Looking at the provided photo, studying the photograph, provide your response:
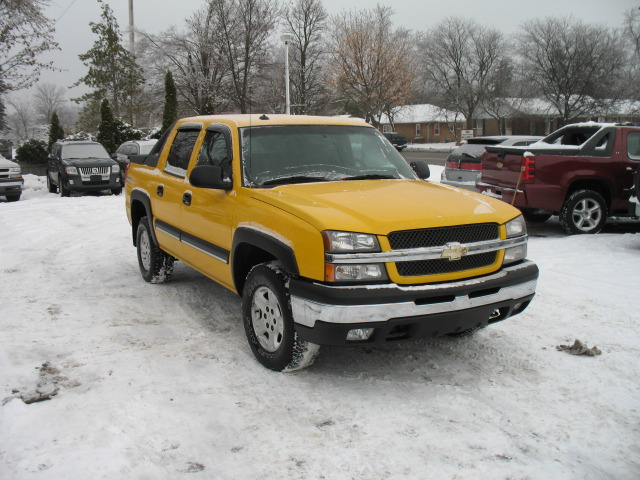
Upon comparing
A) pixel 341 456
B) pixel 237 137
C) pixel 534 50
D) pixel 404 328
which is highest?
pixel 534 50

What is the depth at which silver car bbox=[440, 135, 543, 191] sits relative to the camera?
13.3 metres

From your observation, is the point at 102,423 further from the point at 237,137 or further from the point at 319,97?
the point at 319,97

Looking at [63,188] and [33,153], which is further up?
[33,153]

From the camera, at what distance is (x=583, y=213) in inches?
377

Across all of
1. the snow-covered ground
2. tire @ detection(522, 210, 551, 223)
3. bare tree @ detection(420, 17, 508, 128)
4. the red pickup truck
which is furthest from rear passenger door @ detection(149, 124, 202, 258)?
bare tree @ detection(420, 17, 508, 128)

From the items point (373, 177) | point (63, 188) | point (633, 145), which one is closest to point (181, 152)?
point (373, 177)

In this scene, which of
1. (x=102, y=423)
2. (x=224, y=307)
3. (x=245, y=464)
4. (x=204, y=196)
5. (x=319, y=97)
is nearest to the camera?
(x=245, y=464)

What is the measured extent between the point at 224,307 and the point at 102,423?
8.07ft

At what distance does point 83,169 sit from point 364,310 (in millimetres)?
16623

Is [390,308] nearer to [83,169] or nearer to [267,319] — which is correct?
[267,319]

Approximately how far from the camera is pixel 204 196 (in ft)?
16.8

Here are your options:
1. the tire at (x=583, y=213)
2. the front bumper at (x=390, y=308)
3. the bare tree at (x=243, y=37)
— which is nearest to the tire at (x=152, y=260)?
the front bumper at (x=390, y=308)

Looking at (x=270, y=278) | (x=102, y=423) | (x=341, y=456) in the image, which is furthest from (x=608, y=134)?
(x=102, y=423)

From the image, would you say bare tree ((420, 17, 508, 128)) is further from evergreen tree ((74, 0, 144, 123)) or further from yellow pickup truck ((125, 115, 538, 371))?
yellow pickup truck ((125, 115, 538, 371))
